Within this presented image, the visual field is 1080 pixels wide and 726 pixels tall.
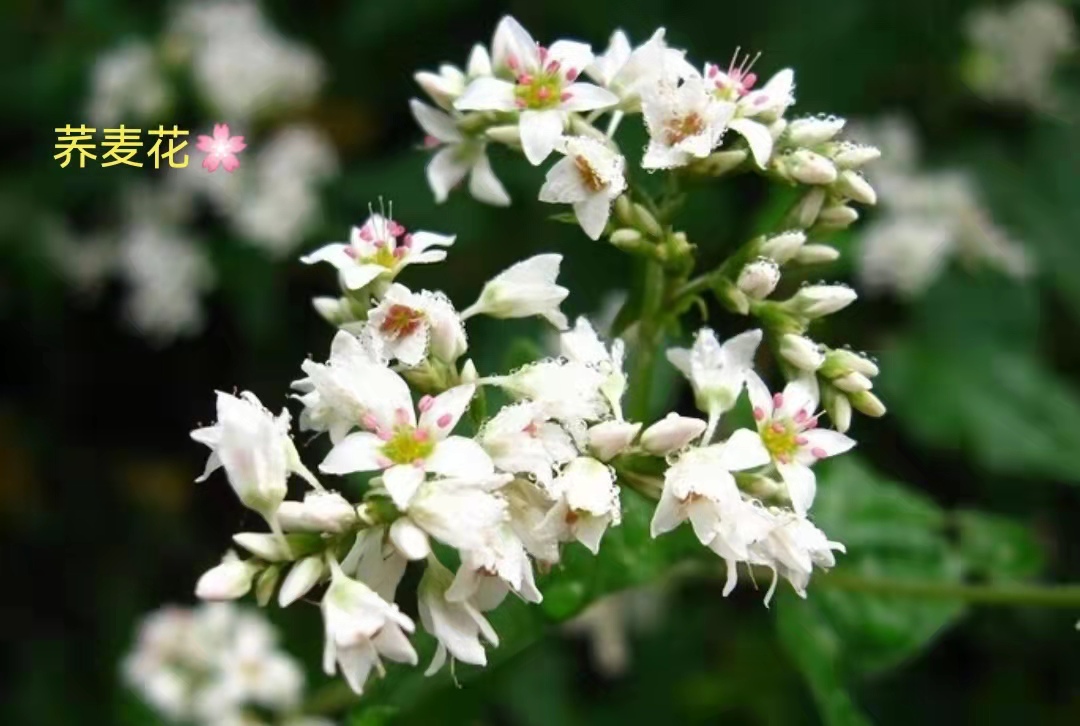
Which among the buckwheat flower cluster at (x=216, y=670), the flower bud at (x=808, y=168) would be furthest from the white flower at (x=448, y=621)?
the buckwheat flower cluster at (x=216, y=670)

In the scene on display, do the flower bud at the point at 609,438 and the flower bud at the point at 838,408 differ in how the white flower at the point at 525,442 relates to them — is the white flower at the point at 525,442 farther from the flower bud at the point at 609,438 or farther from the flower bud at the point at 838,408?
the flower bud at the point at 838,408

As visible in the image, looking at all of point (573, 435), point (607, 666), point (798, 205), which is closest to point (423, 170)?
point (607, 666)

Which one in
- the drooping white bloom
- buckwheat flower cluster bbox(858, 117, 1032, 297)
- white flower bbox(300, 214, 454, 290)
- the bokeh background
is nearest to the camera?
white flower bbox(300, 214, 454, 290)

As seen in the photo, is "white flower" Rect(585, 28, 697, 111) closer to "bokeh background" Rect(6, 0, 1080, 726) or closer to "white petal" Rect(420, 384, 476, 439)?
"white petal" Rect(420, 384, 476, 439)

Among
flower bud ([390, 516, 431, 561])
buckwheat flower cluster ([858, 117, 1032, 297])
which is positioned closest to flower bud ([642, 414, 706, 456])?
flower bud ([390, 516, 431, 561])

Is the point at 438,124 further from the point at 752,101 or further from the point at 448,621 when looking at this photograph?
the point at 448,621

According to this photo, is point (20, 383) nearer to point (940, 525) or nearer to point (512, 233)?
point (512, 233)
